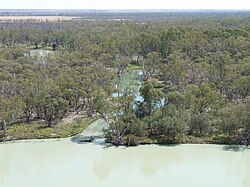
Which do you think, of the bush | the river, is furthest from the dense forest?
the river

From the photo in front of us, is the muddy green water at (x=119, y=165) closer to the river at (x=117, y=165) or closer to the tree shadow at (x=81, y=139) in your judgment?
the river at (x=117, y=165)

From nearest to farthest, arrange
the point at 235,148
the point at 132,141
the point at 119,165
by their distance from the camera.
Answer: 1. the point at 119,165
2. the point at 235,148
3. the point at 132,141

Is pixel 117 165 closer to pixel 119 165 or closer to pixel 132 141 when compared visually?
pixel 119 165

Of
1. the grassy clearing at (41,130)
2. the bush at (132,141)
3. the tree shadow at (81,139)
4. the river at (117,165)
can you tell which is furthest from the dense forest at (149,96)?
the tree shadow at (81,139)

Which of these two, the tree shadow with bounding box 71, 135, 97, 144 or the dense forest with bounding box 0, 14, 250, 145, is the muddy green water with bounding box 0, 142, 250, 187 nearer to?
the tree shadow with bounding box 71, 135, 97, 144

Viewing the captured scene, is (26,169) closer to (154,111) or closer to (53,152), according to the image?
(53,152)

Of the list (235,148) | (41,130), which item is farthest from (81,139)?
(235,148)
